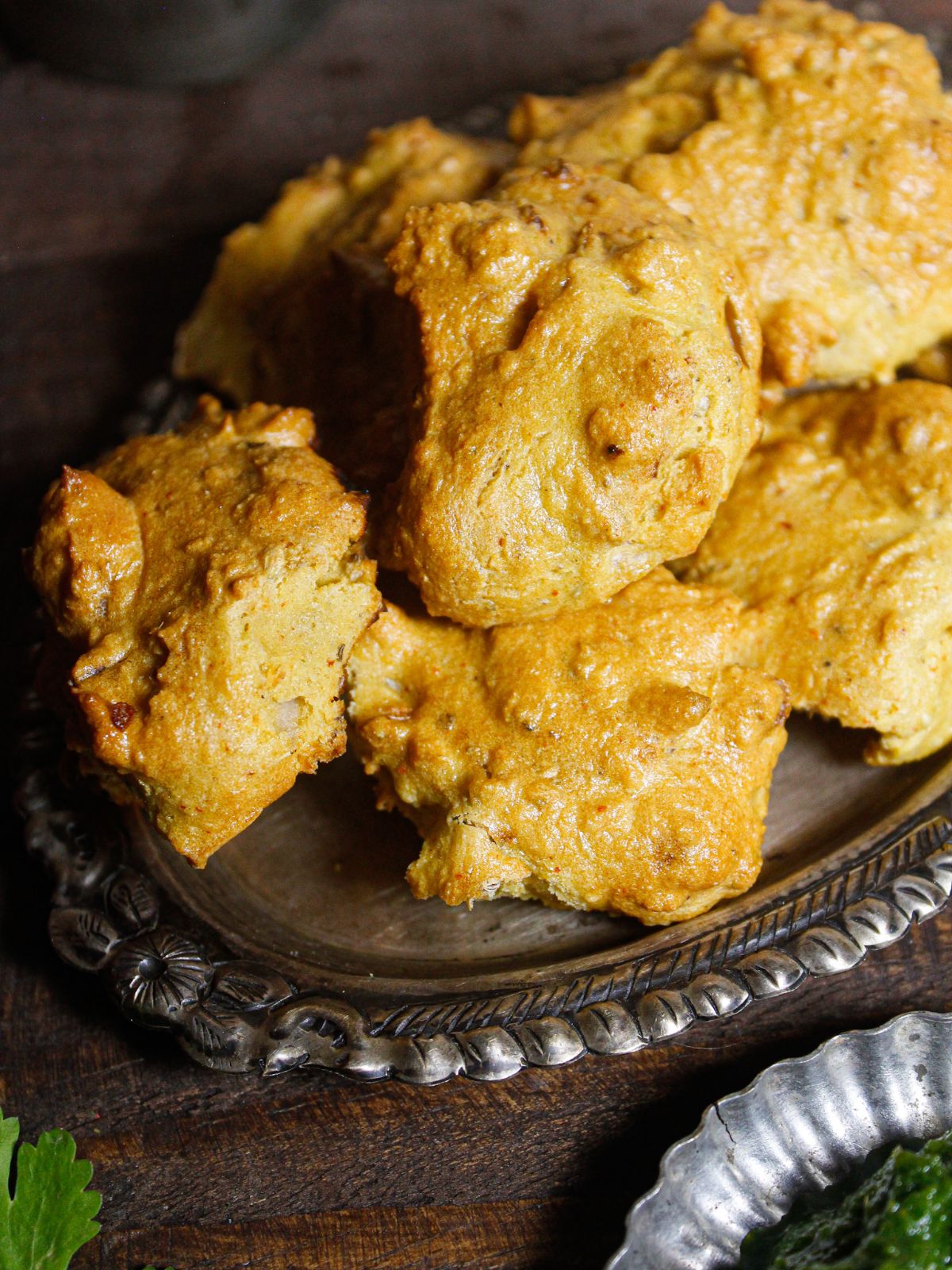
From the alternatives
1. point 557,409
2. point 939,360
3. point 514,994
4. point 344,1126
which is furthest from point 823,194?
point 344,1126

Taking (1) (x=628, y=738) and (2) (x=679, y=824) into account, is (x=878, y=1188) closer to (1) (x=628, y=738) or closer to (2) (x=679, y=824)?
(2) (x=679, y=824)

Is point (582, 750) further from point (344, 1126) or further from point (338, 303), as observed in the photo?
point (338, 303)

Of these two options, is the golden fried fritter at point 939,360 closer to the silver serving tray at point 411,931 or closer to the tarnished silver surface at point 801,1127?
the silver serving tray at point 411,931

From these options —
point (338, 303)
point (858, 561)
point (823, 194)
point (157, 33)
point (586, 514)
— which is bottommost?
point (858, 561)

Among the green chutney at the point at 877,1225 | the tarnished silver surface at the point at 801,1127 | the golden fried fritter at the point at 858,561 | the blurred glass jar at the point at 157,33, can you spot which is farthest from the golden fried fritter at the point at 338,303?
the green chutney at the point at 877,1225

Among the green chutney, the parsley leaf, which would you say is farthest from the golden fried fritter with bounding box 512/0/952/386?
the parsley leaf

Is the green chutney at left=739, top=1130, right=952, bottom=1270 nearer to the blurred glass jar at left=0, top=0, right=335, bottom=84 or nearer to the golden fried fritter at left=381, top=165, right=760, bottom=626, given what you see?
the golden fried fritter at left=381, top=165, right=760, bottom=626
